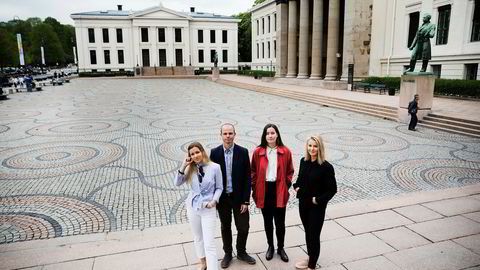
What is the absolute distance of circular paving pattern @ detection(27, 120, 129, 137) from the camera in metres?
14.1

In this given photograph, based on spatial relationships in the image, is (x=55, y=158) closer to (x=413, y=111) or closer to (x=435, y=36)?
(x=413, y=111)

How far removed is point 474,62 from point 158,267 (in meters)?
25.8

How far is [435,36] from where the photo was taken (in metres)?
26.0

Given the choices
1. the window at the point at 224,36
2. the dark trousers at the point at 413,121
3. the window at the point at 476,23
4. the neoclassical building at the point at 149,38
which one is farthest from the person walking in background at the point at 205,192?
the window at the point at 224,36

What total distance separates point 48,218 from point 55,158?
A: 15.2 feet

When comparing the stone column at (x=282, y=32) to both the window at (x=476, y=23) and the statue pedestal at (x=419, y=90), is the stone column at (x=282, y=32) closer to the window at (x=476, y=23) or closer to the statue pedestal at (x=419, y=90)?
the window at (x=476, y=23)

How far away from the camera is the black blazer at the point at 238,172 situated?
4316 millimetres

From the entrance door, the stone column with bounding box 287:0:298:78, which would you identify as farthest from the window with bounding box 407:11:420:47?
the entrance door

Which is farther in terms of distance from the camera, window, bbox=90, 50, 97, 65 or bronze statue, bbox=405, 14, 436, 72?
window, bbox=90, 50, 97, 65

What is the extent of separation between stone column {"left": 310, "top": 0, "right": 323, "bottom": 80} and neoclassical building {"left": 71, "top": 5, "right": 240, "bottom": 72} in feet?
135

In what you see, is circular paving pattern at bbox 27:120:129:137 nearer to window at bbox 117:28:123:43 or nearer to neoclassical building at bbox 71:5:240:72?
neoclassical building at bbox 71:5:240:72

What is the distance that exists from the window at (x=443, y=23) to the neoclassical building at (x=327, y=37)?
6292 millimetres

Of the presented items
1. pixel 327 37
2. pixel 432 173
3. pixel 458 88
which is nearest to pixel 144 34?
pixel 327 37

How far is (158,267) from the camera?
14.9ft
